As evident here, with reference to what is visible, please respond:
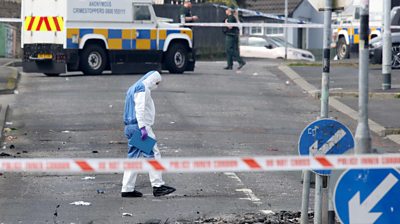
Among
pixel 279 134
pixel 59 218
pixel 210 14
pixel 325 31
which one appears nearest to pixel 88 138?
pixel 279 134

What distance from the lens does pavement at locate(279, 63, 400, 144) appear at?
60.3 ft

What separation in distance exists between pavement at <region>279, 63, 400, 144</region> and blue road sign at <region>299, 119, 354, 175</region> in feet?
27.6

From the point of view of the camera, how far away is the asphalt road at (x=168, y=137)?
36.6ft

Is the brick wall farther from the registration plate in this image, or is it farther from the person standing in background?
the registration plate

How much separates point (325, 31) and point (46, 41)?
16683 millimetres

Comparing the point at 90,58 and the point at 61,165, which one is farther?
the point at 90,58

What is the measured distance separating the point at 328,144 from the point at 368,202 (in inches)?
59.0

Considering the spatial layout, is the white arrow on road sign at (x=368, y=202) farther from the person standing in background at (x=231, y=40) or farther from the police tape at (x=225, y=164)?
the person standing in background at (x=231, y=40)

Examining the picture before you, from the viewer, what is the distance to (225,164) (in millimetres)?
7090

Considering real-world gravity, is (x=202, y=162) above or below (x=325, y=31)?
below

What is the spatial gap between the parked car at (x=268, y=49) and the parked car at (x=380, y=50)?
11.9 metres

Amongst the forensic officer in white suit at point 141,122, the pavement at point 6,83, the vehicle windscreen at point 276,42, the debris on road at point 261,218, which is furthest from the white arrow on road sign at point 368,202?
the vehicle windscreen at point 276,42

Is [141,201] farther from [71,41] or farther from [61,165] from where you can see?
[71,41]

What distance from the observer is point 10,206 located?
11117 millimetres
